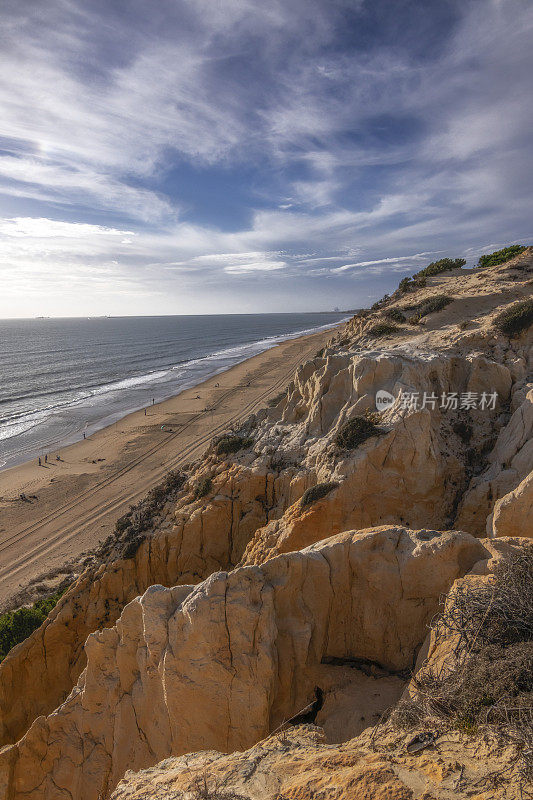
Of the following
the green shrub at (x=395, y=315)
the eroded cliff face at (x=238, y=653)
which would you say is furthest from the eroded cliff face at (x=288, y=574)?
the green shrub at (x=395, y=315)

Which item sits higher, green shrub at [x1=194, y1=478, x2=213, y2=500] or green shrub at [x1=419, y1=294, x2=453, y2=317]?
green shrub at [x1=419, y1=294, x2=453, y2=317]

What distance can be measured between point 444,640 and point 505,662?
59.0 inches

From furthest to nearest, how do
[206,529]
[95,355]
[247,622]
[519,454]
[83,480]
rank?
1. [95,355]
2. [83,480]
3. [206,529]
4. [519,454]
5. [247,622]

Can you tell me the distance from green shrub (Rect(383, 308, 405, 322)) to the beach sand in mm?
16537

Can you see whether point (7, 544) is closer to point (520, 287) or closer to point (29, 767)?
point (29, 767)

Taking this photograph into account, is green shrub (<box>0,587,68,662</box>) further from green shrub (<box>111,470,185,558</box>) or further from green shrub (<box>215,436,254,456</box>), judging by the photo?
green shrub (<box>215,436,254,456</box>)

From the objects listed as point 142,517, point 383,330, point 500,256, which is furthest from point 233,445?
point 500,256

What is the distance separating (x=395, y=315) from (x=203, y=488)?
15.3m

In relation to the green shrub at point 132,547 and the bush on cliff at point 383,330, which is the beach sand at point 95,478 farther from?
the bush on cliff at point 383,330

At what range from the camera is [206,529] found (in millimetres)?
13680

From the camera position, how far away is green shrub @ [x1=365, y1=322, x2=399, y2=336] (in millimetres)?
21172

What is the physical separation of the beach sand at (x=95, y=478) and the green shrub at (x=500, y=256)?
2387 centimetres

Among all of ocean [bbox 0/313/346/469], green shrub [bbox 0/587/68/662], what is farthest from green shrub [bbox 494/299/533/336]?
ocean [bbox 0/313/346/469]

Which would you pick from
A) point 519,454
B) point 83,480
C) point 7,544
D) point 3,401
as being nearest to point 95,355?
point 3,401
